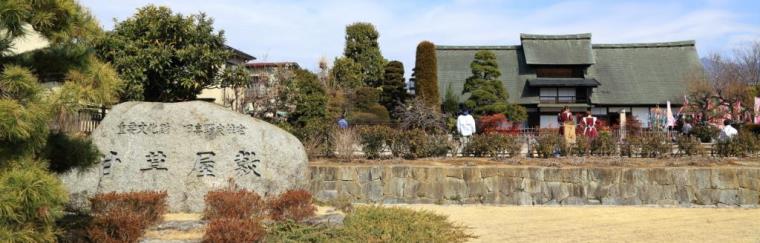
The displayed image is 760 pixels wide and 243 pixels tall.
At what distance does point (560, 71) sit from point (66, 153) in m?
37.6

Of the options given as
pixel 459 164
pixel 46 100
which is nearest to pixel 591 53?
pixel 459 164

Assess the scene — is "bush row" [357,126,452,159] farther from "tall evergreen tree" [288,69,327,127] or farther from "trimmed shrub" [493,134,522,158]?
"tall evergreen tree" [288,69,327,127]

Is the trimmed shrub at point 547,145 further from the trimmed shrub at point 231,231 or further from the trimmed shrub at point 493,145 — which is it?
the trimmed shrub at point 231,231

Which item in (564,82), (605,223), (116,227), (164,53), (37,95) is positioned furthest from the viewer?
(564,82)

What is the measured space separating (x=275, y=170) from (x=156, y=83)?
31.4 feet

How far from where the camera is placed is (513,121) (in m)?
29.9

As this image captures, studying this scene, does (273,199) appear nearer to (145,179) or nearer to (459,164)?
(145,179)

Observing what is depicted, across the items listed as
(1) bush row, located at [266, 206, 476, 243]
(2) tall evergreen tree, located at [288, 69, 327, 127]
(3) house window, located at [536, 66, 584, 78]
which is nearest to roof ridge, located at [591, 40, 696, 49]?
(3) house window, located at [536, 66, 584, 78]

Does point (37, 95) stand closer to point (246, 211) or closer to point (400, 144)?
point (246, 211)

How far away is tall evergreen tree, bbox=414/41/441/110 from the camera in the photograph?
1262 inches

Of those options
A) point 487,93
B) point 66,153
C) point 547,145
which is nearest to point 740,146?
point 547,145

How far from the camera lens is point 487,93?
3022cm

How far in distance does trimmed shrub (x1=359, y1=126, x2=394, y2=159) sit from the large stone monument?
16.5 feet

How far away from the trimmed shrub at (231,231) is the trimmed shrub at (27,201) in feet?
5.32
